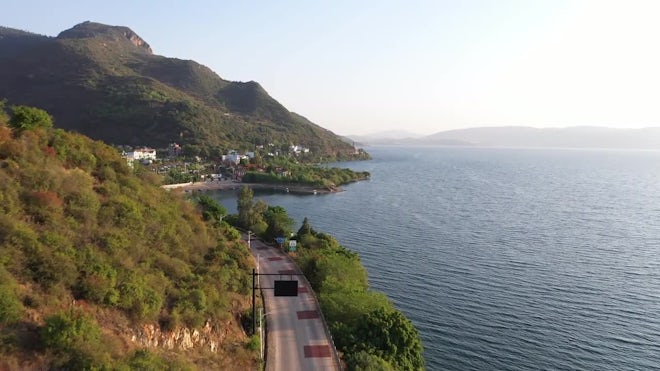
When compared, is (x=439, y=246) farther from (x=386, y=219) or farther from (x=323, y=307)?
(x=323, y=307)

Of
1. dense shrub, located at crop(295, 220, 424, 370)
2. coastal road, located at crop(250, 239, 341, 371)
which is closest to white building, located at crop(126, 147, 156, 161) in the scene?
dense shrub, located at crop(295, 220, 424, 370)

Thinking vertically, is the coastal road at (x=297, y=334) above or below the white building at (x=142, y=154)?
below

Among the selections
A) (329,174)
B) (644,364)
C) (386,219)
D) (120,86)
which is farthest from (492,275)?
(120,86)

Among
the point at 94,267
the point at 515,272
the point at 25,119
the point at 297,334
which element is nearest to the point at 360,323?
the point at 297,334

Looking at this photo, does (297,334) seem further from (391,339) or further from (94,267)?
(94,267)

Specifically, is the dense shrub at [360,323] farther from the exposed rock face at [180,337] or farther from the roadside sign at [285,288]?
the exposed rock face at [180,337]

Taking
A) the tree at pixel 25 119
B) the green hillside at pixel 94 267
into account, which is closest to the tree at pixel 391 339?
the green hillside at pixel 94 267
